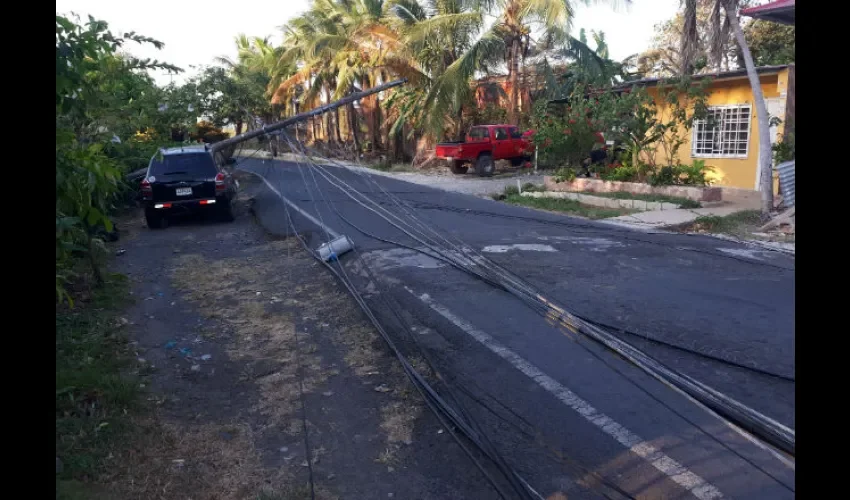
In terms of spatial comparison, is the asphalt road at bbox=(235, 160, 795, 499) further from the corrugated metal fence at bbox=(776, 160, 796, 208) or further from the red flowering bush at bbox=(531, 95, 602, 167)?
the red flowering bush at bbox=(531, 95, 602, 167)

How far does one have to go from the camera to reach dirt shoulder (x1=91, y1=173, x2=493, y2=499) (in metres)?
4.37

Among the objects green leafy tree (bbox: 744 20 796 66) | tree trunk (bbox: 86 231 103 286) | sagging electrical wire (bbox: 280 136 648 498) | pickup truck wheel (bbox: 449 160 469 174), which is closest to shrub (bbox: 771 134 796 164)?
sagging electrical wire (bbox: 280 136 648 498)

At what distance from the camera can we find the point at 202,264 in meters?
11.4

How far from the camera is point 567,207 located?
17750 millimetres

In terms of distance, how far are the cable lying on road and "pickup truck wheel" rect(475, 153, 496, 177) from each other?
16.7 metres

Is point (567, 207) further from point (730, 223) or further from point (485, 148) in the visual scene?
point (485, 148)

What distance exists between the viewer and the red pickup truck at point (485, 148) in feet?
90.2

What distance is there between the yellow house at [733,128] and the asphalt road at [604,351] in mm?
7502

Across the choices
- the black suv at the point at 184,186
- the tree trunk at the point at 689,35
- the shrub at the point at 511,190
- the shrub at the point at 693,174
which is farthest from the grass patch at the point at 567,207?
the black suv at the point at 184,186

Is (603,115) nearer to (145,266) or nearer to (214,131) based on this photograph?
(145,266)

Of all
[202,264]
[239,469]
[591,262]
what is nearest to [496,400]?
[239,469]

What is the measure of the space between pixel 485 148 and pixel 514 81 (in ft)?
10.4

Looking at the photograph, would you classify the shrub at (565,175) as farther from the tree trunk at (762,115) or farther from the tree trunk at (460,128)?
the tree trunk at (460,128)
